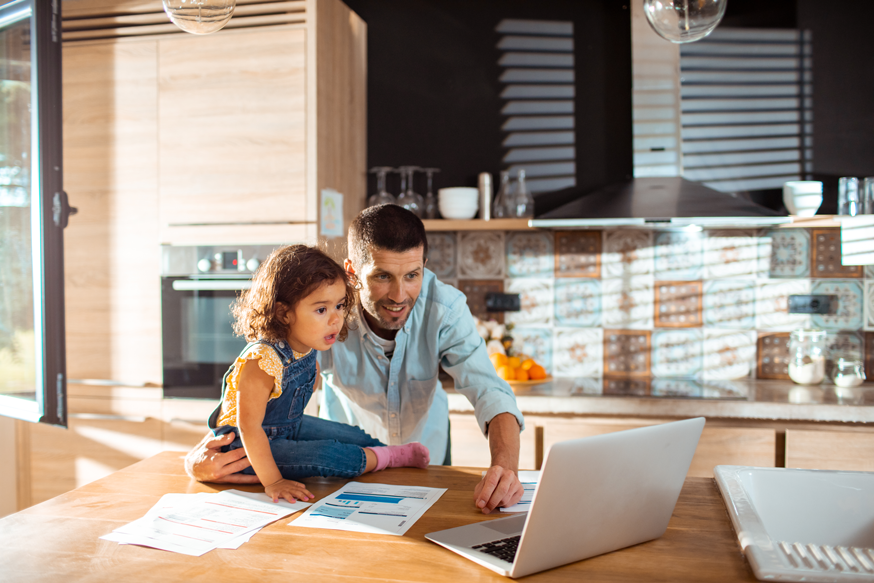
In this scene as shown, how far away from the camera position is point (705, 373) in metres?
2.98

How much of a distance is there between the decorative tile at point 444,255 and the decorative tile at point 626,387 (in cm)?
91

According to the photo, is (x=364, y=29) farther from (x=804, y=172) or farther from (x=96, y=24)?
(x=804, y=172)

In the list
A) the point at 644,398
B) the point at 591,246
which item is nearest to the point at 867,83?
the point at 591,246

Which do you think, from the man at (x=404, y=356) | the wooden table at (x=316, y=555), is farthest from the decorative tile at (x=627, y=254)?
the wooden table at (x=316, y=555)

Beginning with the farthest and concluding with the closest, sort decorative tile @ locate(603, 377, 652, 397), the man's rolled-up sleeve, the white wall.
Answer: the white wall
decorative tile @ locate(603, 377, 652, 397)
the man's rolled-up sleeve

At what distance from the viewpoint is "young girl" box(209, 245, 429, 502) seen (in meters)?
1.28

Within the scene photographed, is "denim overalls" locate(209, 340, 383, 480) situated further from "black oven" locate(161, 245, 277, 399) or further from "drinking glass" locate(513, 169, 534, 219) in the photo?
"drinking glass" locate(513, 169, 534, 219)

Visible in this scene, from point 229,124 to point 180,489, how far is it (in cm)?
176

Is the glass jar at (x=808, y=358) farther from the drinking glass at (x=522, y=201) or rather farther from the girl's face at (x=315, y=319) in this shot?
the girl's face at (x=315, y=319)

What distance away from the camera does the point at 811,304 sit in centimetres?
287

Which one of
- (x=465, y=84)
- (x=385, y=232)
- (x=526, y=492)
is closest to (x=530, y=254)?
(x=465, y=84)

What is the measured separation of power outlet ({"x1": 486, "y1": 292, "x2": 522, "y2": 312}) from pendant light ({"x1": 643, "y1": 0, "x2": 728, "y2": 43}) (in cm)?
165

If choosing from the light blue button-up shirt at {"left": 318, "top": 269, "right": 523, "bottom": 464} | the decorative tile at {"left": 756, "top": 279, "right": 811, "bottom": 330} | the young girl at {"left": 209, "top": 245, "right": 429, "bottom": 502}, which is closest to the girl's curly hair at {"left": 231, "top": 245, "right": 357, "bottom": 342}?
the young girl at {"left": 209, "top": 245, "right": 429, "bottom": 502}

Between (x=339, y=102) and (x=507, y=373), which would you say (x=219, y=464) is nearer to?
(x=507, y=373)
